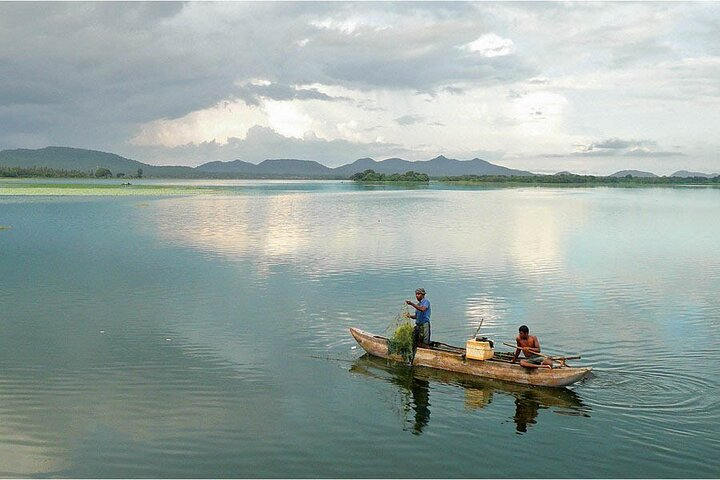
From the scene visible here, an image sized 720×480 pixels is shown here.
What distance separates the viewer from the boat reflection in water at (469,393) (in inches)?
626

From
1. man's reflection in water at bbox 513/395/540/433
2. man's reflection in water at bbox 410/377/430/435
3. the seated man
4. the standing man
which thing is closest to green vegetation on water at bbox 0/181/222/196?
the standing man

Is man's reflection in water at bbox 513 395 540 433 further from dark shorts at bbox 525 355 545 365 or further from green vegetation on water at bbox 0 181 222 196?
green vegetation on water at bbox 0 181 222 196

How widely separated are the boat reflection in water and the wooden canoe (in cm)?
17

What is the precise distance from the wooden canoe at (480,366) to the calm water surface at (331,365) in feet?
1.25

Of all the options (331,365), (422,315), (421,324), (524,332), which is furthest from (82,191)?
(524,332)

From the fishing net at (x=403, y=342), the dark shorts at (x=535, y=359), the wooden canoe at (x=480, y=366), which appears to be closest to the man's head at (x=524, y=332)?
the dark shorts at (x=535, y=359)

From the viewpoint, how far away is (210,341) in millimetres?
21594

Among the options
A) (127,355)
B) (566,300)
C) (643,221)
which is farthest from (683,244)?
(127,355)

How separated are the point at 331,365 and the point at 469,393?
14.5ft

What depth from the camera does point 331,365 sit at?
19.5 meters

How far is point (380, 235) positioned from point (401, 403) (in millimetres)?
35634

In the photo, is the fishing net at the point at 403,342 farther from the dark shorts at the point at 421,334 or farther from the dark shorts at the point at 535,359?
A: the dark shorts at the point at 535,359

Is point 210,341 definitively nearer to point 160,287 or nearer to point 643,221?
point 160,287

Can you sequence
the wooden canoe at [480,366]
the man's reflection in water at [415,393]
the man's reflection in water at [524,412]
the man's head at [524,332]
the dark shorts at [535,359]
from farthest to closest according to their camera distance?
the man's head at [524,332] < the dark shorts at [535,359] < the wooden canoe at [480,366] < the man's reflection in water at [415,393] < the man's reflection in water at [524,412]
